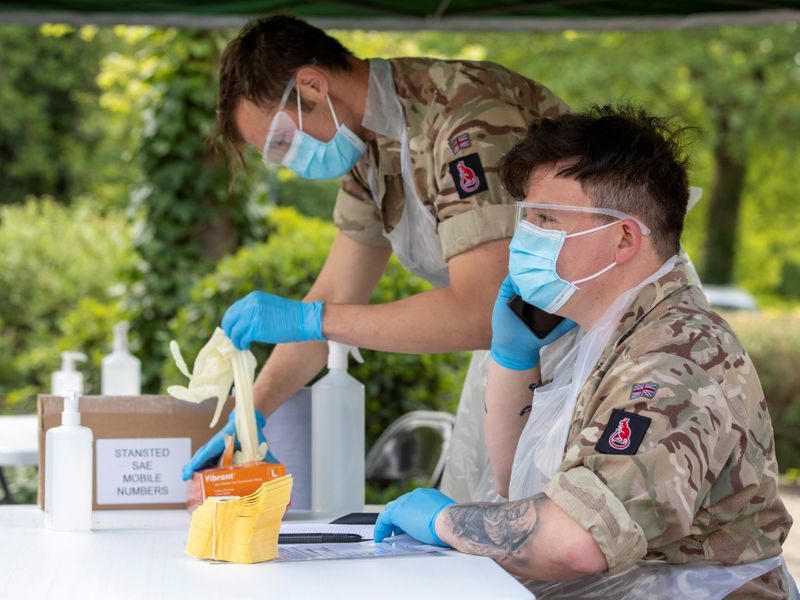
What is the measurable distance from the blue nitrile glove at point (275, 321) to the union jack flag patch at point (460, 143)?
44 cm

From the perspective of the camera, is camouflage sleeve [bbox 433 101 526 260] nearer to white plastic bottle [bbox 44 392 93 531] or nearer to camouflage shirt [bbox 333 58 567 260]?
camouflage shirt [bbox 333 58 567 260]

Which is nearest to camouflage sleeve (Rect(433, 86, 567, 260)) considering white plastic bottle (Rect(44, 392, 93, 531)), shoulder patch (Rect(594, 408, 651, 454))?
shoulder patch (Rect(594, 408, 651, 454))

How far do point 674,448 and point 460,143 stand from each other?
3.19 ft

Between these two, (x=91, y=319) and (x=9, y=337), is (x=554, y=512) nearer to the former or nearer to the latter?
(x=91, y=319)

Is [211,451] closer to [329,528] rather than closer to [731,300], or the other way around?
[329,528]

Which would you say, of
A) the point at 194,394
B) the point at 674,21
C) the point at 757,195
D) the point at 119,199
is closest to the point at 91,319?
the point at 674,21

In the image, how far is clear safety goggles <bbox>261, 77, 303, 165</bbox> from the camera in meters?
2.61

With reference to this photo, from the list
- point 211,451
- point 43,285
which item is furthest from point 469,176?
point 43,285

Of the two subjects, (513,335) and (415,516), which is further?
(513,335)

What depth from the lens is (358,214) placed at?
116 inches

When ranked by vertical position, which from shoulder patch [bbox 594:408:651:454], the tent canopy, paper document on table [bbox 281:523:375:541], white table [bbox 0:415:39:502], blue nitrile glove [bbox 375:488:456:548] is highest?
the tent canopy

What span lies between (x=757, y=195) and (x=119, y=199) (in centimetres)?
985

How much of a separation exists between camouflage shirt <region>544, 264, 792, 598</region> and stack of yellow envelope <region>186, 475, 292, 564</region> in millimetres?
432

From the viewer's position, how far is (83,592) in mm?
1629
